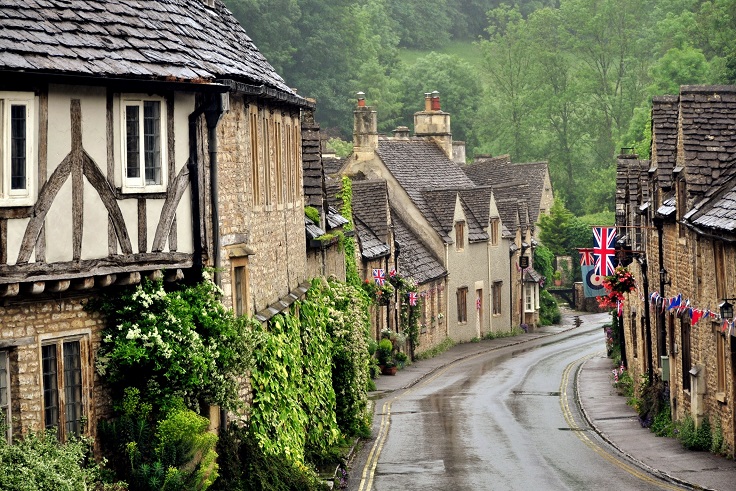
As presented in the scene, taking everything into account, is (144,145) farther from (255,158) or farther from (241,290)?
(255,158)

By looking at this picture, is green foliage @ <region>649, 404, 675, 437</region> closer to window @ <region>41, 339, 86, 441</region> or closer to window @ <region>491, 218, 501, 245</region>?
window @ <region>41, 339, 86, 441</region>

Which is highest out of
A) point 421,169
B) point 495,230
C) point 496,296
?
point 421,169

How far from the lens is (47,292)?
47.6 feet

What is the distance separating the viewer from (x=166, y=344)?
15430mm

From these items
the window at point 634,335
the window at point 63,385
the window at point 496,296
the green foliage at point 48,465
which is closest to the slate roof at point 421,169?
the window at point 496,296

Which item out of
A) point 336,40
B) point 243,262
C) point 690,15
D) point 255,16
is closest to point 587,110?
point 690,15

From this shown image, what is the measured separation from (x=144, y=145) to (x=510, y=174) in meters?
68.0

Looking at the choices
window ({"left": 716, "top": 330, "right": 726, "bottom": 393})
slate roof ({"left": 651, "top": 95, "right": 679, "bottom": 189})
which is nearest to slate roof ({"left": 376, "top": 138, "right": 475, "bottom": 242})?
slate roof ({"left": 651, "top": 95, "right": 679, "bottom": 189})

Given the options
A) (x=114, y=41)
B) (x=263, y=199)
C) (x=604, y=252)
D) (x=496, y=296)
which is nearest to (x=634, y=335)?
(x=604, y=252)

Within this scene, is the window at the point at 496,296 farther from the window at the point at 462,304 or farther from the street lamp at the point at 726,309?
the street lamp at the point at 726,309

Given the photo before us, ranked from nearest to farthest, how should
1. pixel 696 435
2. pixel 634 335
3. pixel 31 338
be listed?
1. pixel 31 338
2. pixel 696 435
3. pixel 634 335

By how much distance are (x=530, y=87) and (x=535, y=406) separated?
67620 millimetres

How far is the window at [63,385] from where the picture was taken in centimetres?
1471

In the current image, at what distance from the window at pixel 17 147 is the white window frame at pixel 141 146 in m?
1.39
